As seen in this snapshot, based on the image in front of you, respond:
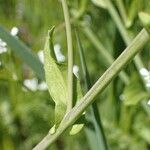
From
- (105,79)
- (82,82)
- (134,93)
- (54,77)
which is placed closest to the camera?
(105,79)

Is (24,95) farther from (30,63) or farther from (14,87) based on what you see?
(30,63)

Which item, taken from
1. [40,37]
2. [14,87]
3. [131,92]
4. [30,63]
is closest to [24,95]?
[14,87]

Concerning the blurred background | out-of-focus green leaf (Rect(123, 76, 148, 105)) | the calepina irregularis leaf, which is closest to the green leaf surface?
the calepina irregularis leaf

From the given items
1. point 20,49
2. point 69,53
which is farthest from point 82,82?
point 69,53

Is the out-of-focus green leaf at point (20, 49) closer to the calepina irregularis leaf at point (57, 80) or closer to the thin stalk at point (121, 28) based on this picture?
the calepina irregularis leaf at point (57, 80)

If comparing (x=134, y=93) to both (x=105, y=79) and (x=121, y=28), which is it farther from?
(x=105, y=79)
